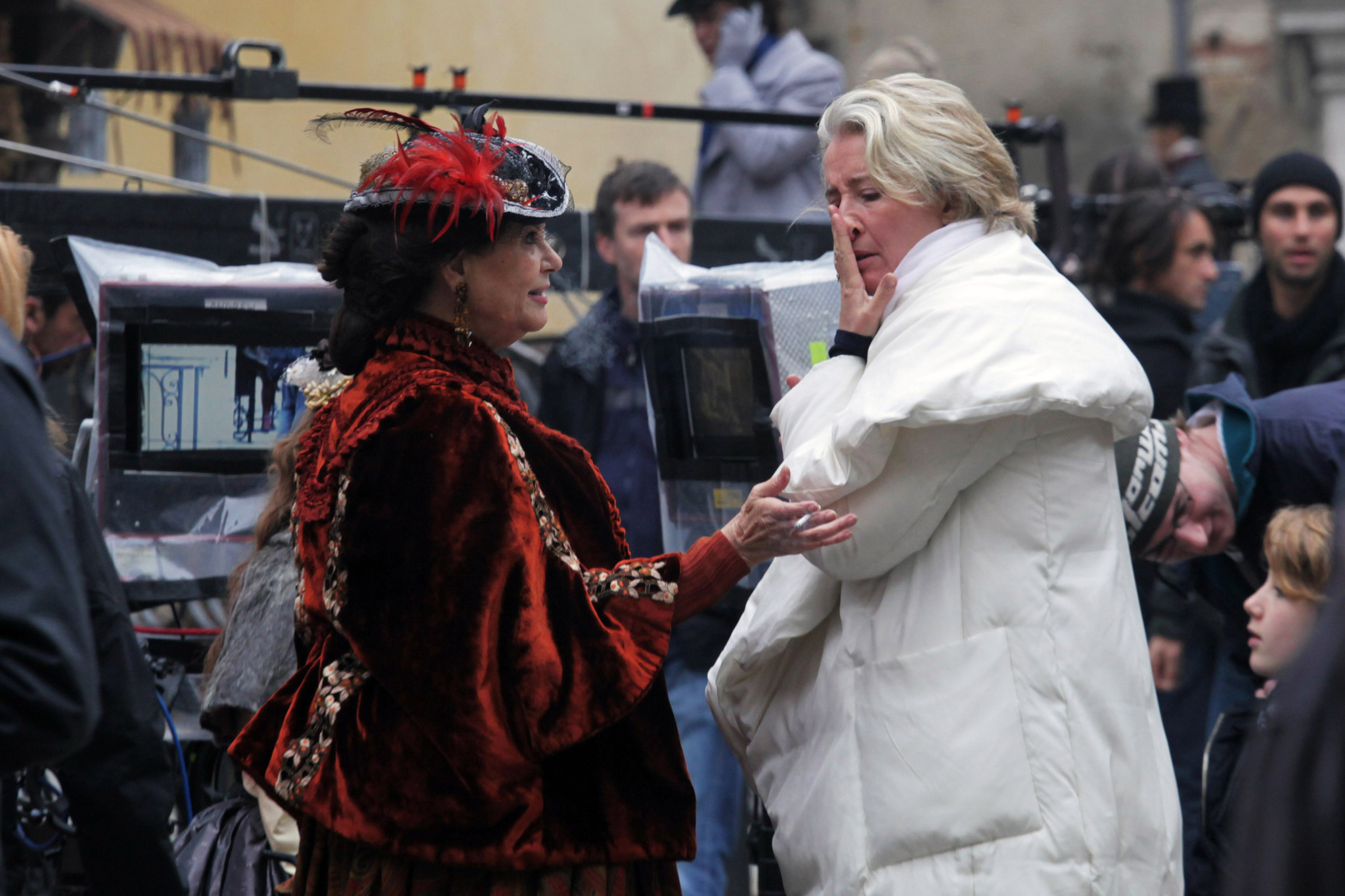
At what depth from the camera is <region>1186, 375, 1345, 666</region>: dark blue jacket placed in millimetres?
2750

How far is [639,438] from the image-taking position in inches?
148

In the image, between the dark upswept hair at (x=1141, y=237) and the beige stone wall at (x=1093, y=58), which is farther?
the beige stone wall at (x=1093, y=58)

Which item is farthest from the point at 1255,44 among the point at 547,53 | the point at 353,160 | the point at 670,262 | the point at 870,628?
the point at 870,628

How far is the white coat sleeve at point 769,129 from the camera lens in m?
5.04

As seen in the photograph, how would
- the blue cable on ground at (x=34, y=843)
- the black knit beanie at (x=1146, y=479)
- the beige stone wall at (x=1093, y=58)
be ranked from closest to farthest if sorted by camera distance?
the black knit beanie at (x=1146, y=479)
the blue cable on ground at (x=34, y=843)
the beige stone wall at (x=1093, y=58)

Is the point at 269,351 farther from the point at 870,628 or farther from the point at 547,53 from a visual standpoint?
the point at 547,53

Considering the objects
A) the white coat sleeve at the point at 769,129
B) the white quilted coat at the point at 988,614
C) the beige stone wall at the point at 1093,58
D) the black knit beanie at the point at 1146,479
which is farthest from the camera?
the beige stone wall at the point at 1093,58

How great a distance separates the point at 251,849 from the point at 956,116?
181 cm

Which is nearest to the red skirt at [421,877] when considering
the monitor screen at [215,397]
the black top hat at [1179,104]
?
the monitor screen at [215,397]

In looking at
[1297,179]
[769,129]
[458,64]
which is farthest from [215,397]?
[458,64]

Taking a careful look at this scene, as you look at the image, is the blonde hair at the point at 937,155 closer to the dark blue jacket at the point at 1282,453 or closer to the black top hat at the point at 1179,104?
the dark blue jacket at the point at 1282,453

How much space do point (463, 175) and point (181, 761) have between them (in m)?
1.54

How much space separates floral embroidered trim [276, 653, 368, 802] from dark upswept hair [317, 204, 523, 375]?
0.47 metres

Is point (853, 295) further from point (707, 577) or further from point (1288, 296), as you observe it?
point (1288, 296)
